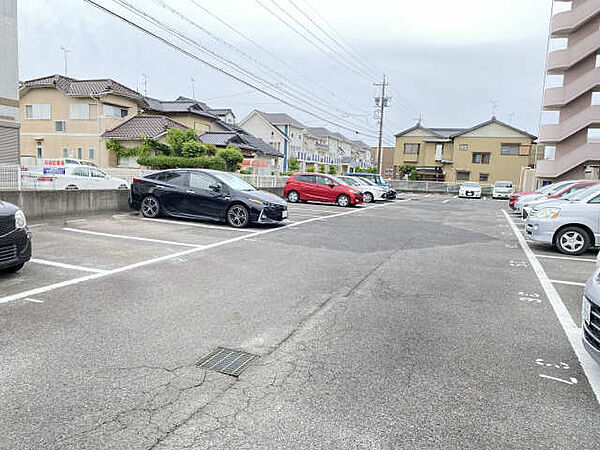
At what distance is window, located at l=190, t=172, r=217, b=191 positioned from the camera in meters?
11.0

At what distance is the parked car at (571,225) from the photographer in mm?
8414

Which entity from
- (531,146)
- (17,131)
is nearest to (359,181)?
(17,131)

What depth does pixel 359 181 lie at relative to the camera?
80.1 feet

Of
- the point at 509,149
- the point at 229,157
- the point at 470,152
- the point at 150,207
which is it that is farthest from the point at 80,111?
the point at 509,149

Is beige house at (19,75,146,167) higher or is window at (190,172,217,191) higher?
beige house at (19,75,146,167)

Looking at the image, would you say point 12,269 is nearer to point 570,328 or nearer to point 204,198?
point 204,198

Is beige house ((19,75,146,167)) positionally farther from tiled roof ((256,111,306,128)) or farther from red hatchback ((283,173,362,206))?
tiled roof ((256,111,306,128))

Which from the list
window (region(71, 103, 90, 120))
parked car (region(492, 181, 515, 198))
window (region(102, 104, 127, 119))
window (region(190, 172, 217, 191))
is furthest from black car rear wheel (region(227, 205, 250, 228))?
parked car (region(492, 181, 515, 198))

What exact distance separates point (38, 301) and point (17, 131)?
16.3 m

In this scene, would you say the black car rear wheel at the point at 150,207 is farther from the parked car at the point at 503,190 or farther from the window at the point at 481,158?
the window at the point at 481,158

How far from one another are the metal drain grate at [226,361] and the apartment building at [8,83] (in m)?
17.6

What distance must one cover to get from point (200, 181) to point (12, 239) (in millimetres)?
5992

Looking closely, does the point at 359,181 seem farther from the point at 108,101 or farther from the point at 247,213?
the point at 108,101

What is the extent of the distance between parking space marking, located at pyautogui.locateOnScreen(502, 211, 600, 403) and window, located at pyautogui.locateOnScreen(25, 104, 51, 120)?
35.2 metres
